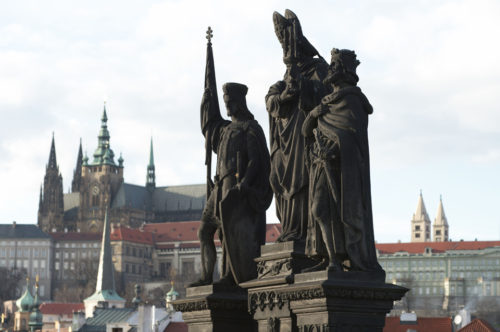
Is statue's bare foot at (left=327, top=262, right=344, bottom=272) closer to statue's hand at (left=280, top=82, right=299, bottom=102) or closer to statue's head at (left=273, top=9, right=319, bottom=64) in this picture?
statue's hand at (left=280, top=82, right=299, bottom=102)

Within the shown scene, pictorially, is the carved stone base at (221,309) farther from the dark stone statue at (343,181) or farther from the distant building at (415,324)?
the distant building at (415,324)

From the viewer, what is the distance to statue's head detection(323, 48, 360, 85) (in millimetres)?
8383

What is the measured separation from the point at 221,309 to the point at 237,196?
95 cm

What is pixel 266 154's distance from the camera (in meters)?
10.0

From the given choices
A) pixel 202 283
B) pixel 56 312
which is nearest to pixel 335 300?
pixel 202 283

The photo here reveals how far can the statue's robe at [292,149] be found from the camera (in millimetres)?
8938

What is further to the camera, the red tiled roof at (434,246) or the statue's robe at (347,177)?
the red tiled roof at (434,246)

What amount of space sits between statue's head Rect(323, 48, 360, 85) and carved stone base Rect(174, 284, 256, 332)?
236cm

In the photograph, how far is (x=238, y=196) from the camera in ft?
32.2

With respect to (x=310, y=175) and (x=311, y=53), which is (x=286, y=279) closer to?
(x=310, y=175)

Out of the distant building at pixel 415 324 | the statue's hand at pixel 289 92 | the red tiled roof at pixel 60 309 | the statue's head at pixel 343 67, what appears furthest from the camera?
the red tiled roof at pixel 60 309

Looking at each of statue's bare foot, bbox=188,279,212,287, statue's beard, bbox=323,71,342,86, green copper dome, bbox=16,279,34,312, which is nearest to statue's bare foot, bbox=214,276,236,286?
statue's bare foot, bbox=188,279,212,287

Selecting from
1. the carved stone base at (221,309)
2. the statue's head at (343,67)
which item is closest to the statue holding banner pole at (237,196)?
the carved stone base at (221,309)

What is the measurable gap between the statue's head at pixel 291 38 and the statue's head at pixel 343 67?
0.99 meters
